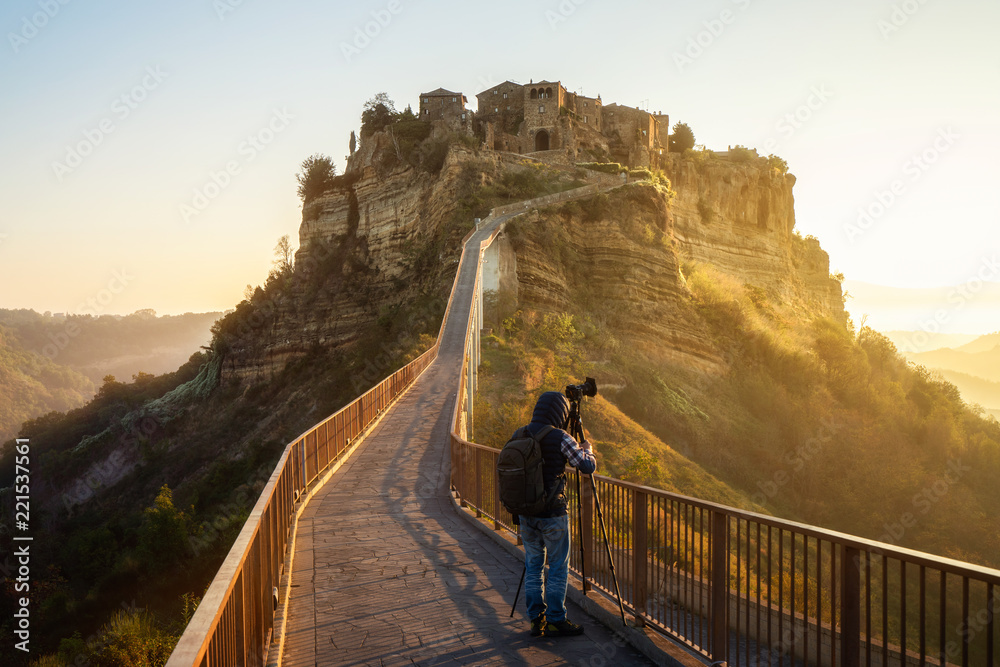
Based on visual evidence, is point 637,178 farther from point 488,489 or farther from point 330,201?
point 488,489

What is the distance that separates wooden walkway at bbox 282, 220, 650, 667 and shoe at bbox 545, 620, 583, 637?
0.05m

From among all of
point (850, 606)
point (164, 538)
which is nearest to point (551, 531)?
point (850, 606)

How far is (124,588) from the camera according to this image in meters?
29.2

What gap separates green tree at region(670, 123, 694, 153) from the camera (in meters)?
73.6

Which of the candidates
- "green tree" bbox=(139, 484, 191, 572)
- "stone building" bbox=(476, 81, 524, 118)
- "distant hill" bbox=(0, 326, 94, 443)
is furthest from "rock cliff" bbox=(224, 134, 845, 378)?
"distant hill" bbox=(0, 326, 94, 443)

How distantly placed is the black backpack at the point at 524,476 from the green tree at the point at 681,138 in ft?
241

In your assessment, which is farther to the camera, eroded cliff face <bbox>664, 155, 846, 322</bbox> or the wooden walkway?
eroded cliff face <bbox>664, 155, 846, 322</bbox>

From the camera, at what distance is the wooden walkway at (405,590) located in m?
5.33

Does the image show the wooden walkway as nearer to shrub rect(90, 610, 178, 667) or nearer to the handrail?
the handrail

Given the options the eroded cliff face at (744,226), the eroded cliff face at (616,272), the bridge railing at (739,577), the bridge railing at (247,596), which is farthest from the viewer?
the eroded cliff face at (744,226)

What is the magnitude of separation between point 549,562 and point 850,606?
2443 mm

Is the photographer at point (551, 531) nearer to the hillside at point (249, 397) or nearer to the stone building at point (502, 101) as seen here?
the hillside at point (249, 397)

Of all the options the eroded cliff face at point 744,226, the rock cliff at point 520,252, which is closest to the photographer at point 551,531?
the rock cliff at point 520,252

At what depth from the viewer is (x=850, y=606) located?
376 cm
